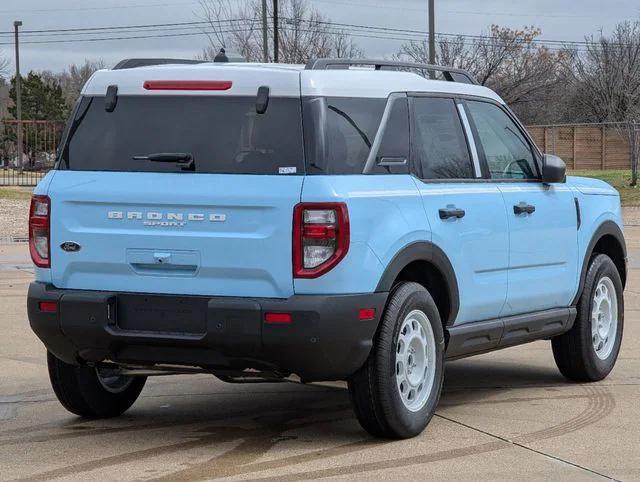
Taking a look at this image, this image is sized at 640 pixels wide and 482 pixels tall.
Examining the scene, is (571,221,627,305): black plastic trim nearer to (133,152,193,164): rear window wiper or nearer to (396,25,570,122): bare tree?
(133,152,193,164): rear window wiper

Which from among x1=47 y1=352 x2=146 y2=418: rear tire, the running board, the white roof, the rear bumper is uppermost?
the white roof

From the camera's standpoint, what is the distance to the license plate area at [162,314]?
675cm

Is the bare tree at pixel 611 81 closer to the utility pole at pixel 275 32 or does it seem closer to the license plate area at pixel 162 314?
the utility pole at pixel 275 32

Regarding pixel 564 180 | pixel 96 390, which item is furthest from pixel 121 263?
pixel 564 180

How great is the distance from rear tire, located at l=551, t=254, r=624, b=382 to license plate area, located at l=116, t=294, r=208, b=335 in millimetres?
3245

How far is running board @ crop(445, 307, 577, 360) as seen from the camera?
305 inches

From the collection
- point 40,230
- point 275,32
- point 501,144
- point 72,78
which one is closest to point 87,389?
point 40,230

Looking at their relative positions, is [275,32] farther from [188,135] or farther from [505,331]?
[188,135]

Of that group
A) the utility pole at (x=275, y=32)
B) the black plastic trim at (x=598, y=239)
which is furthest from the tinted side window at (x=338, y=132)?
the utility pole at (x=275, y=32)

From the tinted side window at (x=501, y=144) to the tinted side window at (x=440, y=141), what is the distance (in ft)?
0.82

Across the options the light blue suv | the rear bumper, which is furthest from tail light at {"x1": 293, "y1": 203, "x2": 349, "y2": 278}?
the rear bumper

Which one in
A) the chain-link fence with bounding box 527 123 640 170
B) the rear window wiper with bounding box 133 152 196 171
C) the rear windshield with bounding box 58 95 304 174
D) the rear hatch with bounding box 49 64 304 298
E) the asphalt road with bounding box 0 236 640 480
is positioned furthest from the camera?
the chain-link fence with bounding box 527 123 640 170

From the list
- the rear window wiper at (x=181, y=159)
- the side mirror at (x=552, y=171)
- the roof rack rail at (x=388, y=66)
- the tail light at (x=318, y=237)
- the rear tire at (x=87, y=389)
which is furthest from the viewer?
the side mirror at (x=552, y=171)

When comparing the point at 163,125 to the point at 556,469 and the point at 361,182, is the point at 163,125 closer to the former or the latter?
the point at 361,182
